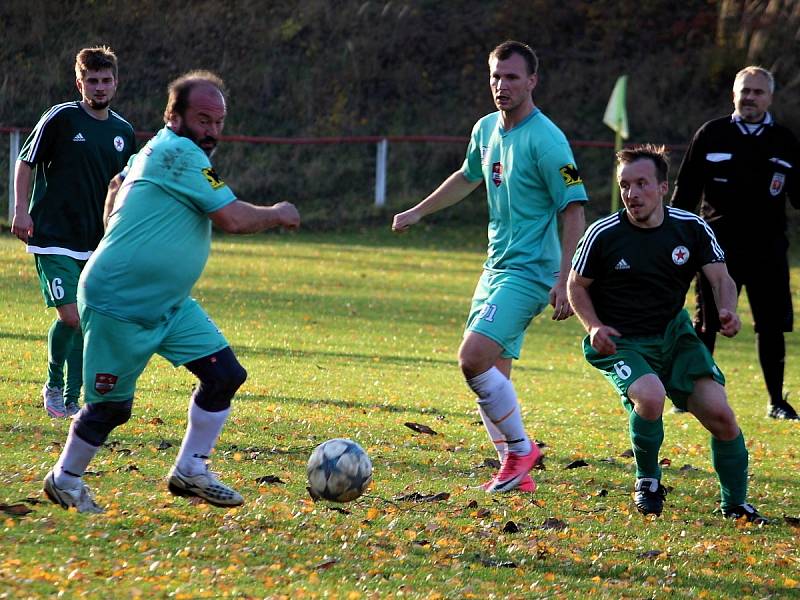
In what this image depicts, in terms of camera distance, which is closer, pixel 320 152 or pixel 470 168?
pixel 470 168

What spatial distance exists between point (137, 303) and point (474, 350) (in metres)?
2.00

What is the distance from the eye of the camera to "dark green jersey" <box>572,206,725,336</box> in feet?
22.1

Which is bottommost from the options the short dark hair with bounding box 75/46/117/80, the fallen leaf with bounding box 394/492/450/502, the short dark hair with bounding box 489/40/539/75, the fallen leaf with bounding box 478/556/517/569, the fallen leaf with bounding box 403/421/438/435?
the fallen leaf with bounding box 403/421/438/435

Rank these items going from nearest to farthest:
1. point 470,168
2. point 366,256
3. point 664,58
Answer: point 470,168 → point 366,256 → point 664,58

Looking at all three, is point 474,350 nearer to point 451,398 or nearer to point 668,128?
point 451,398

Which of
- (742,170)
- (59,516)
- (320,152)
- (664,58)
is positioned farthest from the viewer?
(664,58)

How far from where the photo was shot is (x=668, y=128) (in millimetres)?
31516

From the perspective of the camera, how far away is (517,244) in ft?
23.3

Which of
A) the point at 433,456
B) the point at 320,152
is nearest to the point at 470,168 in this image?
the point at 433,456

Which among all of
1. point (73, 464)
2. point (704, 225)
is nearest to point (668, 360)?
point (704, 225)

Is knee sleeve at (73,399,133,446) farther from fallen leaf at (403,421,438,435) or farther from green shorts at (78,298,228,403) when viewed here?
fallen leaf at (403,421,438,435)

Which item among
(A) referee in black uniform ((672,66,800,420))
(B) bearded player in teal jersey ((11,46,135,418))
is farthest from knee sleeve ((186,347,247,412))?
(A) referee in black uniform ((672,66,800,420))

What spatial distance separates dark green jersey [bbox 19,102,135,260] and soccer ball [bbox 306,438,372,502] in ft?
10.4

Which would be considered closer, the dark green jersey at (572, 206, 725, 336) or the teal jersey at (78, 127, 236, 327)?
the teal jersey at (78, 127, 236, 327)
